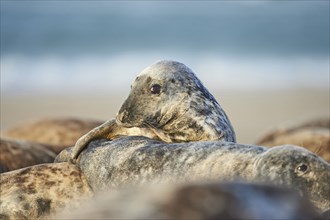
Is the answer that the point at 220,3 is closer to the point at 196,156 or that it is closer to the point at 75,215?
the point at 196,156

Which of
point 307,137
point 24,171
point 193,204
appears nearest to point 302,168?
point 24,171

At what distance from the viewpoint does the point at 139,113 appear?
557cm

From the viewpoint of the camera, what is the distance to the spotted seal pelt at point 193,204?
2.26 metres

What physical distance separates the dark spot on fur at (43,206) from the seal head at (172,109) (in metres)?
0.87

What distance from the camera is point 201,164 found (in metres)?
4.50

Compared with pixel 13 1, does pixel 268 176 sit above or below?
above

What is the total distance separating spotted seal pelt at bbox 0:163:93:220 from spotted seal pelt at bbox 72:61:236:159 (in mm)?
449

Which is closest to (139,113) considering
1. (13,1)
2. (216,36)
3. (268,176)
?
(268,176)

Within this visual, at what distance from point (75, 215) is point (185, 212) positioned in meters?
0.32

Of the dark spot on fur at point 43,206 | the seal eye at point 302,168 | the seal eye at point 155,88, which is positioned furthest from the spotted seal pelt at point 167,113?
the seal eye at point 302,168

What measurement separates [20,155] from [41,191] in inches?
64.0

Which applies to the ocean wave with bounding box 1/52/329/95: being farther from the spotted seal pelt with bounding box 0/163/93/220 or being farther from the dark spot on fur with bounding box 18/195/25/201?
the dark spot on fur with bounding box 18/195/25/201

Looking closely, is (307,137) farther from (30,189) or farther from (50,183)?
(30,189)

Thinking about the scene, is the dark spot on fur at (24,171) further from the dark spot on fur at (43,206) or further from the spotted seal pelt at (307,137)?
the spotted seal pelt at (307,137)
